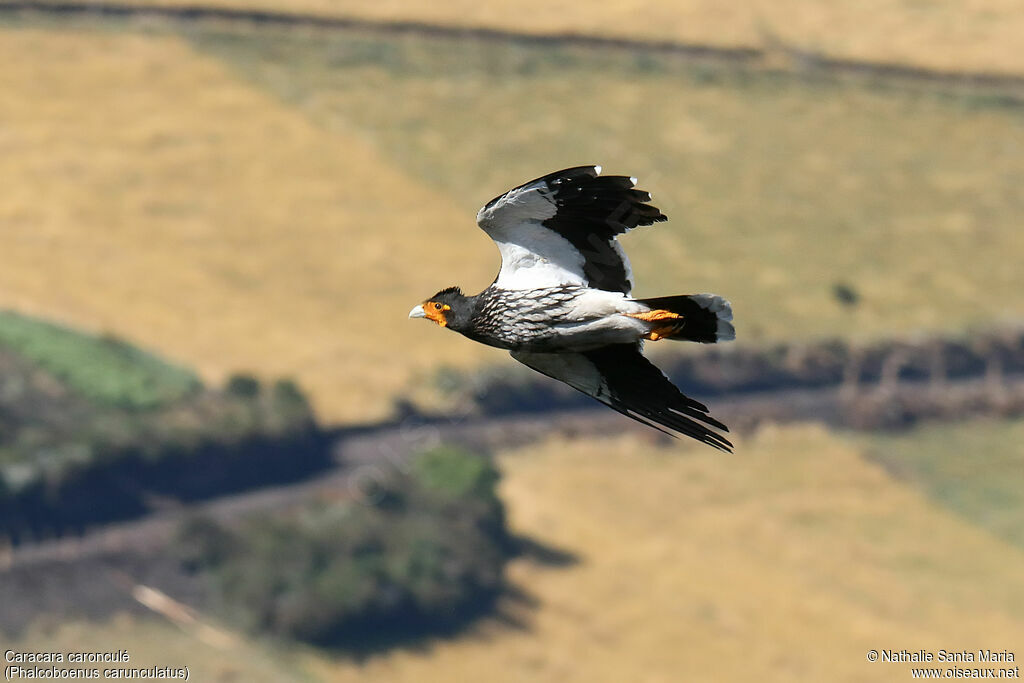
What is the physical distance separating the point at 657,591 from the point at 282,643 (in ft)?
52.7

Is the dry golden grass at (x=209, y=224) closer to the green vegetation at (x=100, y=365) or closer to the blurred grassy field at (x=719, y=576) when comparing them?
the green vegetation at (x=100, y=365)

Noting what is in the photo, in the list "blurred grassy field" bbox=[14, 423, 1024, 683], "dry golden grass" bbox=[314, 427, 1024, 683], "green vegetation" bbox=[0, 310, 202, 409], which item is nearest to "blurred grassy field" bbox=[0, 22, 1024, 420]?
"green vegetation" bbox=[0, 310, 202, 409]

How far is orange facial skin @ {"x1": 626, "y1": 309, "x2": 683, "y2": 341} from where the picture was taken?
20688mm

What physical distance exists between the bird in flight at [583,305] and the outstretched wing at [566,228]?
0.05ft

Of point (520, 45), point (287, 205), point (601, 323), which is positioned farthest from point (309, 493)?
point (601, 323)

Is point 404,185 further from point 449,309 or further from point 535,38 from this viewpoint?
point 449,309

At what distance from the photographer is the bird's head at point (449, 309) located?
22000 millimetres

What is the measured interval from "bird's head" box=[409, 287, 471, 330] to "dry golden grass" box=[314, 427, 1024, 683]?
40.5 meters

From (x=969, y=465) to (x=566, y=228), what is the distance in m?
61.1

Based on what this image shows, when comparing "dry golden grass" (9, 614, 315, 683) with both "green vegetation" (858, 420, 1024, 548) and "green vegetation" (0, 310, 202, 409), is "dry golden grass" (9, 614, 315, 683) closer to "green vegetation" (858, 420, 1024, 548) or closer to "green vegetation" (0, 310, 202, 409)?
"green vegetation" (0, 310, 202, 409)

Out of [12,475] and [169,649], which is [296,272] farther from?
[169,649]

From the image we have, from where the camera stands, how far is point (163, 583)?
66875mm

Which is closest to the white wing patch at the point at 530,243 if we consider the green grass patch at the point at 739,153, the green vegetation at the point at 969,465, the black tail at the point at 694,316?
the black tail at the point at 694,316

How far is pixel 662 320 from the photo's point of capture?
20703mm
